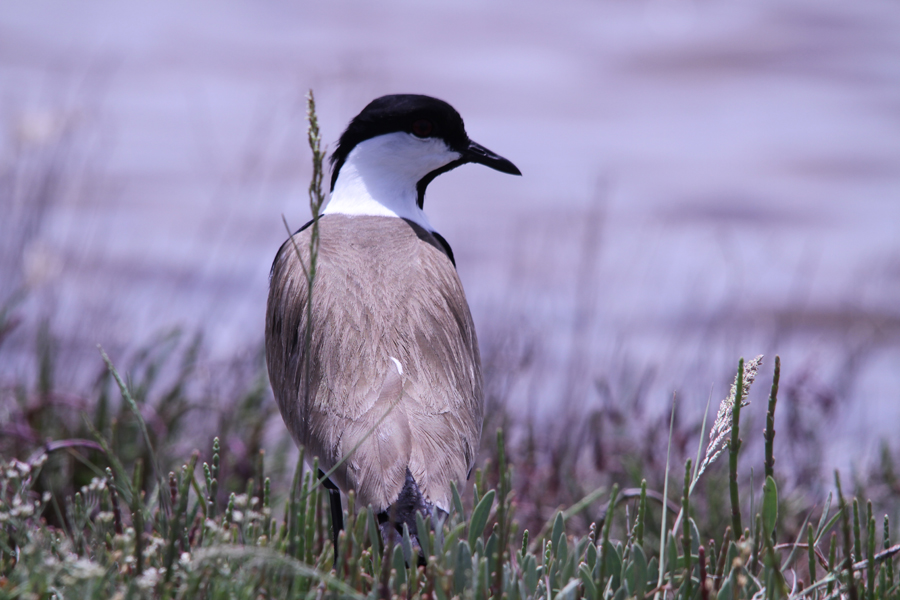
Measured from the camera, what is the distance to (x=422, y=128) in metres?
3.44

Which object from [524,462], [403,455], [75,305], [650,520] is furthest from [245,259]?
[403,455]

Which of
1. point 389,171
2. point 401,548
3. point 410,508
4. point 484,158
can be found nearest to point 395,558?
point 401,548

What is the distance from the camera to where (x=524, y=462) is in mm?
3820

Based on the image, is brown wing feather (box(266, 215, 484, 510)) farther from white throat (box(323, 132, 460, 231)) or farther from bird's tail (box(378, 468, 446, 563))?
white throat (box(323, 132, 460, 231))

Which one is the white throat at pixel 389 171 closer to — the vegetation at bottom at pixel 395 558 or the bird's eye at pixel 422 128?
the bird's eye at pixel 422 128

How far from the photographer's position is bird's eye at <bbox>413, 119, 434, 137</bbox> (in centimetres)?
343

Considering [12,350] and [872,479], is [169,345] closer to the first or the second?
[12,350]

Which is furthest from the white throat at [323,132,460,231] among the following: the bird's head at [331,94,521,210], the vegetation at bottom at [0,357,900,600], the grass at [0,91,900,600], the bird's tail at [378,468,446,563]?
the vegetation at bottom at [0,357,900,600]

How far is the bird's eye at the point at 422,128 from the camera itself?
3.43 meters

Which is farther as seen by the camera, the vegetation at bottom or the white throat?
the white throat

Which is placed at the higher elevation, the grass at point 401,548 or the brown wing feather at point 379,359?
the brown wing feather at point 379,359

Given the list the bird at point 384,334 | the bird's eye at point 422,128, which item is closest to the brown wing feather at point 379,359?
the bird at point 384,334

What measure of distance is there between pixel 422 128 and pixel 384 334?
3.63ft

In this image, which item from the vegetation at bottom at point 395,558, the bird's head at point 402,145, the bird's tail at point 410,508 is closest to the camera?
the vegetation at bottom at point 395,558
